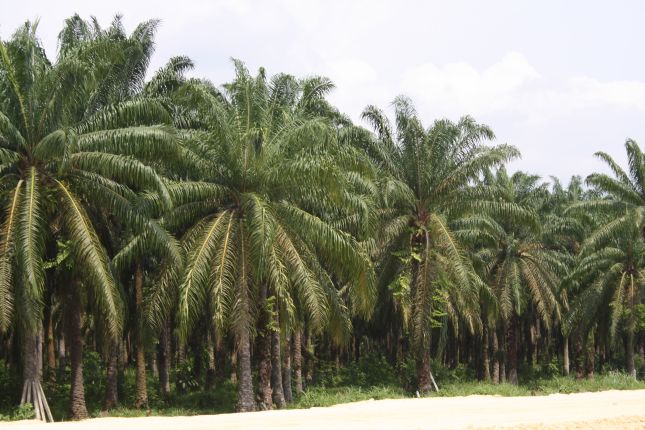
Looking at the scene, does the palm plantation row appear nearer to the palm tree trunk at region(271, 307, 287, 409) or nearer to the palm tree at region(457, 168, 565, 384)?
the palm tree trunk at region(271, 307, 287, 409)

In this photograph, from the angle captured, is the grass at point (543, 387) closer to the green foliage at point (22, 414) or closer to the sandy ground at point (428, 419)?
the sandy ground at point (428, 419)

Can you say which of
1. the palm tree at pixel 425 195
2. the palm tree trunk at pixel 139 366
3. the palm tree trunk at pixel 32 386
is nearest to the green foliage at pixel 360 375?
the palm tree at pixel 425 195

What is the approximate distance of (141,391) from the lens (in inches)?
973

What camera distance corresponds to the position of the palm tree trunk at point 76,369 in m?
21.4

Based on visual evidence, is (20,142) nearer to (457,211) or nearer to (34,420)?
(34,420)

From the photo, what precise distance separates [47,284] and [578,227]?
26.5 metres

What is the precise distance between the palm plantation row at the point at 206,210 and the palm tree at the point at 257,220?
0.18ft

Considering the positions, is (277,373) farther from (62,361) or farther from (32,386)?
(62,361)

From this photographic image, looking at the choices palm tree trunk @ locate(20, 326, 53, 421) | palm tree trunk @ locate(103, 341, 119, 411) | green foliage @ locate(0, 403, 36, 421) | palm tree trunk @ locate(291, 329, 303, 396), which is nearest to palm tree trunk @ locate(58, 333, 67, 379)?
palm tree trunk @ locate(103, 341, 119, 411)

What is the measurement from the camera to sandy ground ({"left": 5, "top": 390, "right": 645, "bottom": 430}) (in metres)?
16.4

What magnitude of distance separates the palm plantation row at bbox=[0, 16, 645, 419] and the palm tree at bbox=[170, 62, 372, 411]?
0.18ft

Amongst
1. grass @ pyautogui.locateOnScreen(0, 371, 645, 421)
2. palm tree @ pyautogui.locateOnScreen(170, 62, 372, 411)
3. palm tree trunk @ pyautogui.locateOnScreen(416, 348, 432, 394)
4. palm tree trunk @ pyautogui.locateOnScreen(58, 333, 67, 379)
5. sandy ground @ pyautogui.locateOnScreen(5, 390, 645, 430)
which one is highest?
palm tree @ pyautogui.locateOnScreen(170, 62, 372, 411)

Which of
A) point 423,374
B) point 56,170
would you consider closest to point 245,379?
point 56,170

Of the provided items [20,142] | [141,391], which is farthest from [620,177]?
[20,142]
